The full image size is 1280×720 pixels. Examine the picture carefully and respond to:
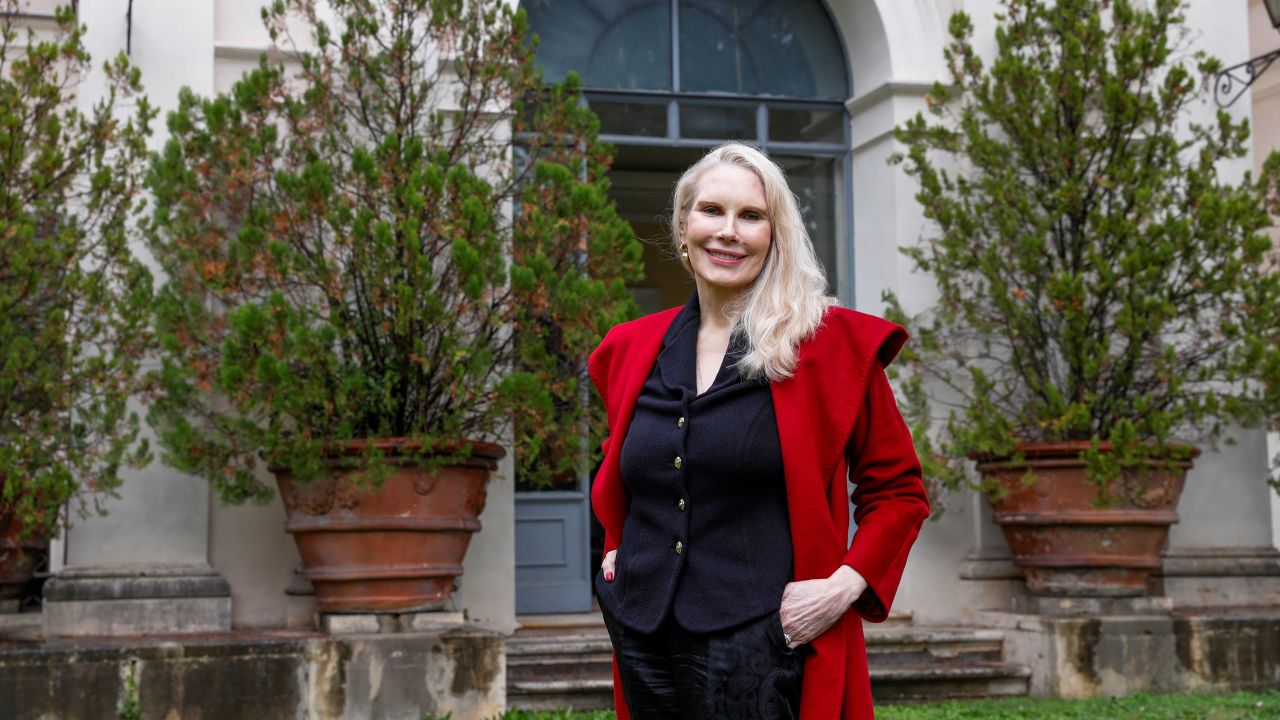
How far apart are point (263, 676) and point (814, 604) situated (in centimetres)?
396

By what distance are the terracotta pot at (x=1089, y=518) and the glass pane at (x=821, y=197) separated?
1.97 meters

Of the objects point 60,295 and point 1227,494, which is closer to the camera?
point 60,295

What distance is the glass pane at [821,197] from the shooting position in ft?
28.2

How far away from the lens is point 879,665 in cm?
696

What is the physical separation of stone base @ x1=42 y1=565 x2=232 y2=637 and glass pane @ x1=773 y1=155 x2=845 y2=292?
4019mm

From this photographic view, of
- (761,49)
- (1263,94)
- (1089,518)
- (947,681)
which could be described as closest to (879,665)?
(947,681)

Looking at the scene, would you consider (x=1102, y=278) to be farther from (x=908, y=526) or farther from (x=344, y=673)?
(x=908, y=526)

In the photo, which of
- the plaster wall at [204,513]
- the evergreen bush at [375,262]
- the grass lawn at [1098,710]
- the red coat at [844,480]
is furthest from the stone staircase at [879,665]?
the red coat at [844,480]

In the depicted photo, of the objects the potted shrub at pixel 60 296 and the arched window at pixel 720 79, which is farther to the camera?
the arched window at pixel 720 79

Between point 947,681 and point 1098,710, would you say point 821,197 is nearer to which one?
point 947,681

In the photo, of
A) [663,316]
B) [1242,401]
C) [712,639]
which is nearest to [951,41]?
[1242,401]

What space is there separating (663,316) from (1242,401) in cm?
516

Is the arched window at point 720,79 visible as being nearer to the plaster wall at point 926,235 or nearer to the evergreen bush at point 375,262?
the plaster wall at point 926,235

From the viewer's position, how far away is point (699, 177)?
2.68 metres
